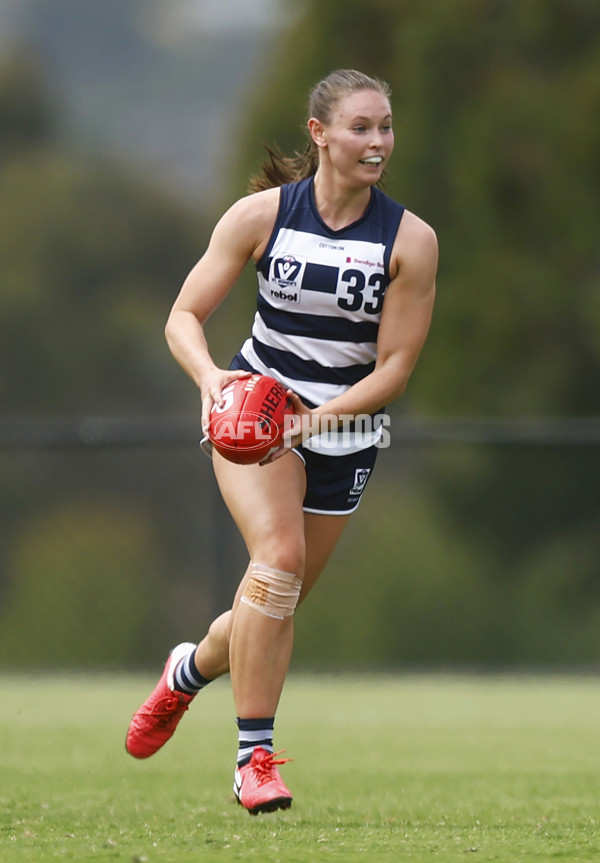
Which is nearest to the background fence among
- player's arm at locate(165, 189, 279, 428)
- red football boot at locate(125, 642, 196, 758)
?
red football boot at locate(125, 642, 196, 758)

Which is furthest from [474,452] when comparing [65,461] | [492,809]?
[492,809]

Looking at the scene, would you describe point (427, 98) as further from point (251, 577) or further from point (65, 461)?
point (251, 577)

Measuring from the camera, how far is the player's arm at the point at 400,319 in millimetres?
4258

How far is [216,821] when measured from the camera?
3.95m

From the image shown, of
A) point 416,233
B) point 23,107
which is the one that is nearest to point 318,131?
point 416,233

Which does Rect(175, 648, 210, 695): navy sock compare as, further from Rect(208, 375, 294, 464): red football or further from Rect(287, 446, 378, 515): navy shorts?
Rect(208, 375, 294, 464): red football

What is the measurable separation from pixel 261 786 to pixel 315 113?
199 centimetres

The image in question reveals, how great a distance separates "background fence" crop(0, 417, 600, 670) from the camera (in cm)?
1241

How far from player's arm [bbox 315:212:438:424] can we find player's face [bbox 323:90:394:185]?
0.76 feet

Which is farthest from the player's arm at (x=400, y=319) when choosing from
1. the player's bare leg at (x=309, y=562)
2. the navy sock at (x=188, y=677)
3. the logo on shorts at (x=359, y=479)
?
the navy sock at (x=188, y=677)

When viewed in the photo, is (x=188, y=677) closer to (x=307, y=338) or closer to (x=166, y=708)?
(x=166, y=708)

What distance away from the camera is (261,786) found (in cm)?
403

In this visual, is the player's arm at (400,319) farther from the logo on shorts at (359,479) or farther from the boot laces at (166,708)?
the boot laces at (166,708)

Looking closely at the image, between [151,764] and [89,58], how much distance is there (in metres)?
→ 21.4
